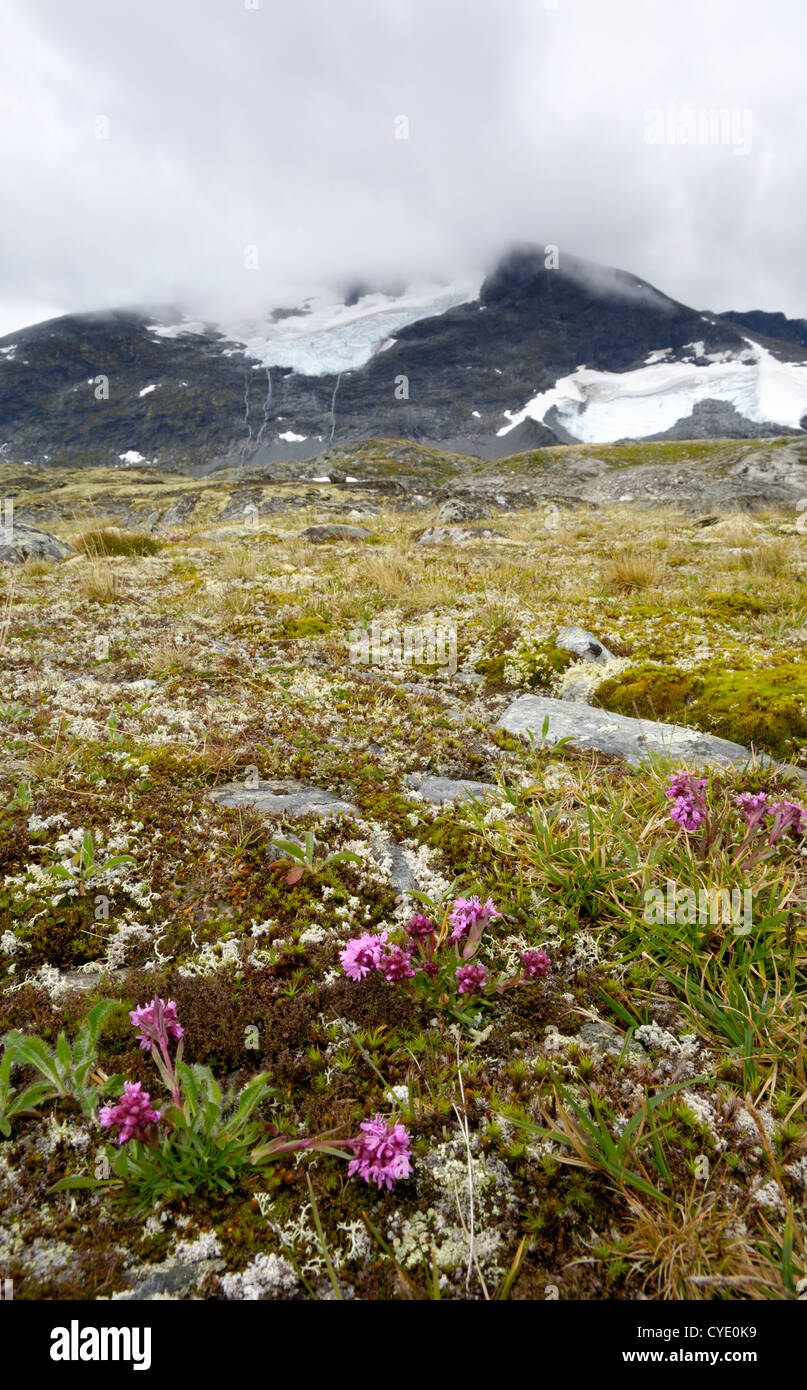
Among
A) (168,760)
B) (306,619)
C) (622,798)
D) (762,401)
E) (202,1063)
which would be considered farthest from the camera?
(762,401)

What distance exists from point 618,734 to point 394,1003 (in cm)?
347

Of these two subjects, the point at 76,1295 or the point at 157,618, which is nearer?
the point at 76,1295

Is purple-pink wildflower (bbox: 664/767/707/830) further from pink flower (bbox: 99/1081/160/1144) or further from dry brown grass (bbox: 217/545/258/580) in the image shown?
dry brown grass (bbox: 217/545/258/580)

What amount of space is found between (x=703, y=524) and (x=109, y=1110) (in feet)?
94.6

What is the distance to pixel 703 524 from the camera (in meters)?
25.4

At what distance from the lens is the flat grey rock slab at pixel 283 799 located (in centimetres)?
409

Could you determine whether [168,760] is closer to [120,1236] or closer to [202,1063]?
[202,1063]

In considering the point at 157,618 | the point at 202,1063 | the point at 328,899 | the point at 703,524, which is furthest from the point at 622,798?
the point at 703,524

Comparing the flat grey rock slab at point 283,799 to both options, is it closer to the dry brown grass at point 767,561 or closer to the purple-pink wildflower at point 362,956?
the purple-pink wildflower at point 362,956

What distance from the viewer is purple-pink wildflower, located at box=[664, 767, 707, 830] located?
337 centimetres

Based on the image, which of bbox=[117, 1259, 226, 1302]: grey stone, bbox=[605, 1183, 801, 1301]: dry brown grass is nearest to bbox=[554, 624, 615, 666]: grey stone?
bbox=[605, 1183, 801, 1301]: dry brown grass

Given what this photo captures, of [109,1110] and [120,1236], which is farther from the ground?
[109,1110]
